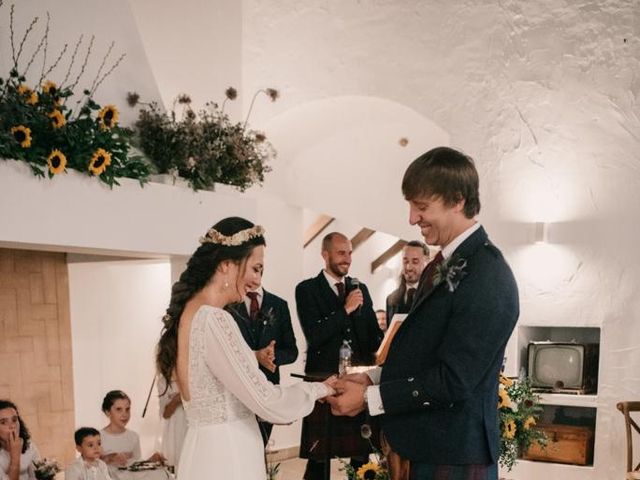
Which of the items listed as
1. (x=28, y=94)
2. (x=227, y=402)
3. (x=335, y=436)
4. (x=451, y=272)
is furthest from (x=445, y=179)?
(x=335, y=436)

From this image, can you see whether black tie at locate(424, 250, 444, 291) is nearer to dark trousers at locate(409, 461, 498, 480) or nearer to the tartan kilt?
dark trousers at locate(409, 461, 498, 480)

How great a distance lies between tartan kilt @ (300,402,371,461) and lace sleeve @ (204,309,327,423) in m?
1.96

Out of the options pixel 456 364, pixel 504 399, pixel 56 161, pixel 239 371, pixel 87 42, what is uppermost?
pixel 87 42

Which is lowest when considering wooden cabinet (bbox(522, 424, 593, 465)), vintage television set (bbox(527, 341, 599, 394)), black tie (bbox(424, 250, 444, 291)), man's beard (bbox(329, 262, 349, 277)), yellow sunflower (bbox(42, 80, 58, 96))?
wooden cabinet (bbox(522, 424, 593, 465))

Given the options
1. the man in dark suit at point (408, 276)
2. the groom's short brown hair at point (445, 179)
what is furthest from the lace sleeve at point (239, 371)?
the man in dark suit at point (408, 276)

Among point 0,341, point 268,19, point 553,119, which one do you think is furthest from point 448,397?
point 268,19

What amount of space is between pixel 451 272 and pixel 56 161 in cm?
216

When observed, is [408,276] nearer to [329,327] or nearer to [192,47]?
[329,327]

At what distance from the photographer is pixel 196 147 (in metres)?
4.47

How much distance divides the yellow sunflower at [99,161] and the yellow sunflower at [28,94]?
377 millimetres

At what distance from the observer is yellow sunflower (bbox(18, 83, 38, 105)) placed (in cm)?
335

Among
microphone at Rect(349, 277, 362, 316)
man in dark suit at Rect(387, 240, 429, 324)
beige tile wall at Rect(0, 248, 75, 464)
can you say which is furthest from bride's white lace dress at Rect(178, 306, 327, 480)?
beige tile wall at Rect(0, 248, 75, 464)

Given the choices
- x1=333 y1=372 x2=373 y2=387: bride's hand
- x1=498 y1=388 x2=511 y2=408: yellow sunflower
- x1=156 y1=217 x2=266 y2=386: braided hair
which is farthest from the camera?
x1=498 y1=388 x2=511 y2=408: yellow sunflower

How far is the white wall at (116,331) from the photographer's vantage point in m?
4.90
